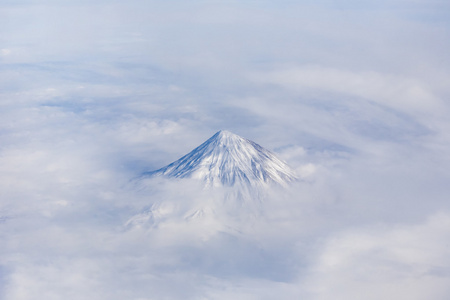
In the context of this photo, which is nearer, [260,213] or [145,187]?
[260,213]

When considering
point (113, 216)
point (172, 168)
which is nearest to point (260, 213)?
point (172, 168)

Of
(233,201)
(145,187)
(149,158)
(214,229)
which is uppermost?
(149,158)

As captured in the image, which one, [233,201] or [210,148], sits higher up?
[210,148]

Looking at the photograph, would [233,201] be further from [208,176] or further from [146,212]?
[146,212]

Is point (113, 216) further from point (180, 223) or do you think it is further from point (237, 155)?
point (237, 155)

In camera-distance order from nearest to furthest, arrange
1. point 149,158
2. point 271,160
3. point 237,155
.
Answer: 1. point 237,155
2. point 271,160
3. point 149,158

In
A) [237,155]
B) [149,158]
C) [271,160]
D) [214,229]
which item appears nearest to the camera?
[214,229]

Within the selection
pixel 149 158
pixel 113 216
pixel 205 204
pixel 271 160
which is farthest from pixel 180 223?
pixel 149 158
